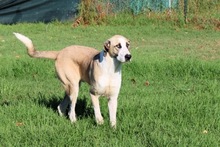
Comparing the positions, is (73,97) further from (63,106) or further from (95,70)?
(95,70)

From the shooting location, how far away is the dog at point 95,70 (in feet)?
16.9

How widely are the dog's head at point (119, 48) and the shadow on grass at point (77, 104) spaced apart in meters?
1.06

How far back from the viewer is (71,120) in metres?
5.65

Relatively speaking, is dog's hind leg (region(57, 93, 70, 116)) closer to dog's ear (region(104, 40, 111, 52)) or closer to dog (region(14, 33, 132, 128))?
dog (region(14, 33, 132, 128))

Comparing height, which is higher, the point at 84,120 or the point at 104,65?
the point at 104,65

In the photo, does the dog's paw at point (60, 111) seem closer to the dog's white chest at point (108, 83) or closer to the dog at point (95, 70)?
the dog at point (95, 70)

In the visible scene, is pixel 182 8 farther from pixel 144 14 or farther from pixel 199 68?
pixel 199 68

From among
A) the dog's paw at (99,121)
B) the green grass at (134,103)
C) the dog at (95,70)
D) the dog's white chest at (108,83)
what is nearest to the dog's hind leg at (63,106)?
the dog at (95,70)

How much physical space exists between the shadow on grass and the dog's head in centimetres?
106

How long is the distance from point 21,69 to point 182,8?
852 centimetres

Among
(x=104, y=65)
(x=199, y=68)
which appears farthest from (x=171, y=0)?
(x=104, y=65)

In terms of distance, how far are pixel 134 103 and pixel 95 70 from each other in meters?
1.08

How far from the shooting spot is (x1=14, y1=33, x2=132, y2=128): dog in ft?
16.9

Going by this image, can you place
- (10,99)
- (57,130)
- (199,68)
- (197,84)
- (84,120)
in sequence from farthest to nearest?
(199,68) → (197,84) → (10,99) → (84,120) → (57,130)
